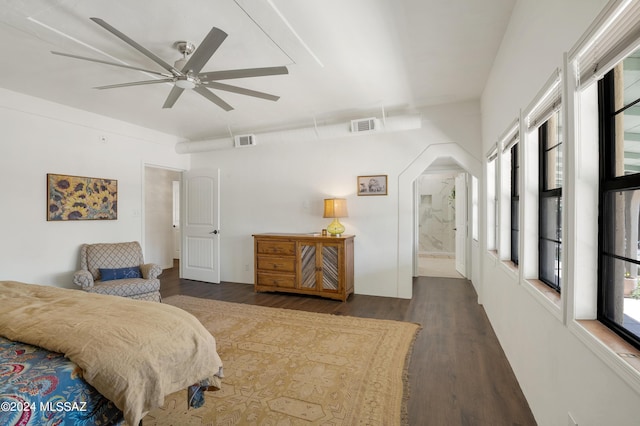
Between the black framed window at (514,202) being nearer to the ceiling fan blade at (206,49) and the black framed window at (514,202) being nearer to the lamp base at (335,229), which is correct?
the lamp base at (335,229)

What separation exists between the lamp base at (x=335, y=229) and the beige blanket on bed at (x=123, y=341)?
9.23 ft

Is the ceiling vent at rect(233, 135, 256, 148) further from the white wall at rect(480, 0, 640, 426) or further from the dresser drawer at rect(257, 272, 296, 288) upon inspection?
the white wall at rect(480, 0, 640, 426)

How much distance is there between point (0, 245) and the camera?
129 inches

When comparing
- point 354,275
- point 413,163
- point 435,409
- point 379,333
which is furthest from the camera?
point 354,275

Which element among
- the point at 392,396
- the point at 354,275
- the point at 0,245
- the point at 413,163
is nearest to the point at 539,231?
the point at 392,396

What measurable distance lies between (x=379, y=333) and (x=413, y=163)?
7.91ft

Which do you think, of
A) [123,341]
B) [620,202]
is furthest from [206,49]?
[620,202]

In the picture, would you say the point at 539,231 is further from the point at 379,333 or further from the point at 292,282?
the point at 292,282

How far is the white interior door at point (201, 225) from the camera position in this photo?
212 inches

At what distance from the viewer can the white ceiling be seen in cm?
202

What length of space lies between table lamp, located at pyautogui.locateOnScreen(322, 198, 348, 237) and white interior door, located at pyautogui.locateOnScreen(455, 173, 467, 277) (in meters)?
2.50

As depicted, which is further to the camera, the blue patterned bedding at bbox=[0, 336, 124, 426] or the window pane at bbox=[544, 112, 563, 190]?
the window pane at bbox=[544, 112, 563, 190]

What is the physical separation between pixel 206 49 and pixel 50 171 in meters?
3.30

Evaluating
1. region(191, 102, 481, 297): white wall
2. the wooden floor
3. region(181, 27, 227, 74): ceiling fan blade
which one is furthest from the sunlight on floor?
region(181, 27, 227, 74): ceiling fan blade
